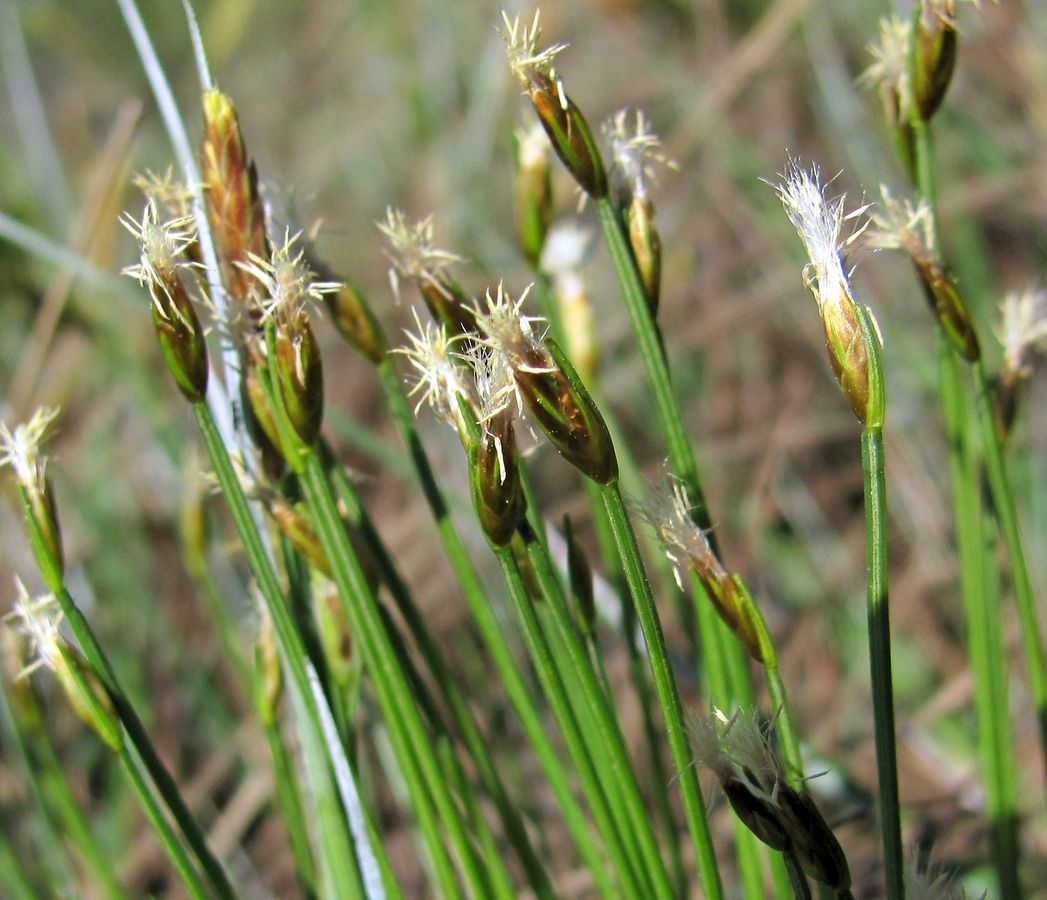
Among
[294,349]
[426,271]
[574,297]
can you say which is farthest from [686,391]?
[294,349]

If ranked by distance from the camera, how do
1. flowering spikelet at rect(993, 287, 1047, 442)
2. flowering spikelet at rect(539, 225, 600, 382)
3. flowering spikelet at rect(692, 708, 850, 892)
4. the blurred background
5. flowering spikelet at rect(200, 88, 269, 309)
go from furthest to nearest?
1. the blurred background
2. flowering spikelet at rect(539, 225, 600, 382)
3. flowering spikelet at rect(993, 287, 1047, 442)
4. flowering spikelet at rect(200, 88, 269, 309)
5. flowering spikelet at rect(692, 708, 850, 892)

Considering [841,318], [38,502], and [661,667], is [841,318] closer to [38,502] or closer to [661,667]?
[661,667]

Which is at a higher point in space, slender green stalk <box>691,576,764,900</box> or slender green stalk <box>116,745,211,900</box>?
slender green stalk <box>691,576,764,900</box>

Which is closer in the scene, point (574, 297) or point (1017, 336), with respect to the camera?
point (1017, 336)

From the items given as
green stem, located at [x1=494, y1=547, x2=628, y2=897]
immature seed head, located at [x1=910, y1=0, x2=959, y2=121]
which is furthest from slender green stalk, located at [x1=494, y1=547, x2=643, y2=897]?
immature seed head, located at [x1=910, y1=0, x2=959, y2=121]

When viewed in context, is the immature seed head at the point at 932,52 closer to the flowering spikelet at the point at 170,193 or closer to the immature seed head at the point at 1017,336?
the immature seed head at the point at 1017,336

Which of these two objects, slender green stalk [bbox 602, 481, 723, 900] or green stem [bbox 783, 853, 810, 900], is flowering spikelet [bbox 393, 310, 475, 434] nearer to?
slender green stalk [bbox 602, 481, 723, 900]
